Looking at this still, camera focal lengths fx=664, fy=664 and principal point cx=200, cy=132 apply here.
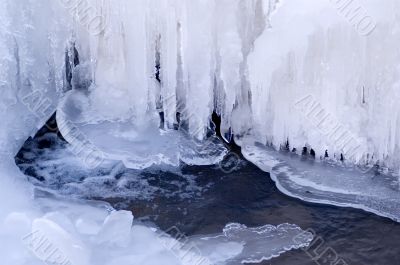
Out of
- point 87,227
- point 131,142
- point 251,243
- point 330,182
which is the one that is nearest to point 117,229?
point 87,227

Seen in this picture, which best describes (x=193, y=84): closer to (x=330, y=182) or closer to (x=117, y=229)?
(x=330, y=182)

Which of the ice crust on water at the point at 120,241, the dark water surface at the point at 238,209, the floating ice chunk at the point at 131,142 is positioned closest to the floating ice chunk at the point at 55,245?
the ice crust on water at the point at 120,241

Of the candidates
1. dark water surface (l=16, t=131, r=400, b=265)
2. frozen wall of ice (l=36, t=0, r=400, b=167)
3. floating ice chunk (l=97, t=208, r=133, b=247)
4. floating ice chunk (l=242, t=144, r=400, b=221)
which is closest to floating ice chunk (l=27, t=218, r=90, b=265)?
floating ice chunk (l=97, t=208, r=133, b=247)

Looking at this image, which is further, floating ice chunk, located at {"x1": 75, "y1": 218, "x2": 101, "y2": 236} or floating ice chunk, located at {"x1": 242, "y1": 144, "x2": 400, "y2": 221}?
floating ice chunk, located at {"x1": 242, "y1": 144, "x2": 400, "y2": 221}

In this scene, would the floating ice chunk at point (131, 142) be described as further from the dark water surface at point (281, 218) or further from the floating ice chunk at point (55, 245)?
the floating ice chunk at point (55, 245)

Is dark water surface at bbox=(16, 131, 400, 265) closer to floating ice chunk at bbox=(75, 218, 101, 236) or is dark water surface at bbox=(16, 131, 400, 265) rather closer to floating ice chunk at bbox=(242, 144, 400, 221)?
floating ice chunk at bbox=(242, 144, 400, 221)

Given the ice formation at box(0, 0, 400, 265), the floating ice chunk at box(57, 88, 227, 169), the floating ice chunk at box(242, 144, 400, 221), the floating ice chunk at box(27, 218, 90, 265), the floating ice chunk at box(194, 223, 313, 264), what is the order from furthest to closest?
the floating ice chunk at box(57, 88, 227, 169) → the ice formation at box(0, 0, 400, 265) → the floating ice chunk at box(242, 144, 400, 221) → the floating ice chunk at box(194, 223, 313, 264) → the floating ice chunk at box(27, 218, 90, 265)

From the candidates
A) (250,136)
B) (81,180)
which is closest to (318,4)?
(250,136)
